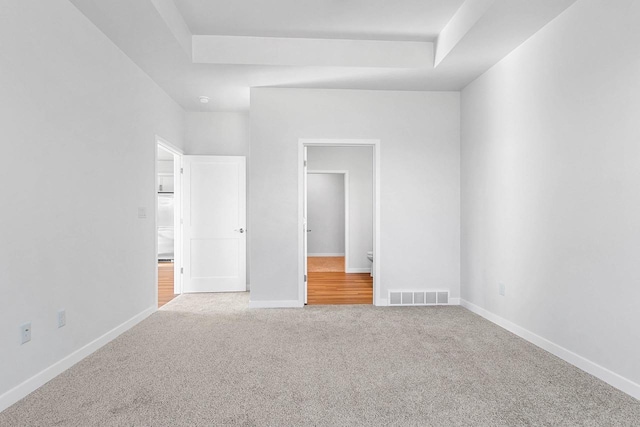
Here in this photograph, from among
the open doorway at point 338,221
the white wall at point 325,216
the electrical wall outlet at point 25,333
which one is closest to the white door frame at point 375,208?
the open doorway at point 338,221

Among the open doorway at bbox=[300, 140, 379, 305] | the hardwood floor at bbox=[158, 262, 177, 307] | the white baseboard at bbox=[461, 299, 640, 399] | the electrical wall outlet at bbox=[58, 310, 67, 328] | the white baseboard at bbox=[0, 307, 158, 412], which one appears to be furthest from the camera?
the hardwood floor at bbox=[158, 262, 177, 307]

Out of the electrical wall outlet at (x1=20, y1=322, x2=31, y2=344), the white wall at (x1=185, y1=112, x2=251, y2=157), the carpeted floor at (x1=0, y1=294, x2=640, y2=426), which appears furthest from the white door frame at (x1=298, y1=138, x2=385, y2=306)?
the electrical wall outlet at (x1=20, y1=322, x2=31, y2=344)

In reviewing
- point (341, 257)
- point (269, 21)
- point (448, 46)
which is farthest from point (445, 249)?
point (341, 257)

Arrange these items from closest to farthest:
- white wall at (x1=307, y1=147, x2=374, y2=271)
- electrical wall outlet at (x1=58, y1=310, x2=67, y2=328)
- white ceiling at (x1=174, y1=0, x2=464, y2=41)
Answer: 1. electrical wall outlet at (x1=58, y1=310, x2=67, y2=328)
2. white ceiling at (x1=174, y1=0, x2=464, y2=41)
3. white wall at (x1=307, y1=147, x2=374, y2=271)

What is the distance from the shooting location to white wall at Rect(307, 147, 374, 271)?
6676 mm

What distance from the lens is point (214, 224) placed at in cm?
510

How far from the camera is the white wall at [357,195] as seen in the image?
668cm

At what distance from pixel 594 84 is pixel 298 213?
294 centimetres

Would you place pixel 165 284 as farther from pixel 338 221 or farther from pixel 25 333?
pixel 338 221

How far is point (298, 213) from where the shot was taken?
13.9 feet

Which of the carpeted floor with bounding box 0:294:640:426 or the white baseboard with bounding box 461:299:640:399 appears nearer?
the carpeted floor with bounding box 0:294:640:426

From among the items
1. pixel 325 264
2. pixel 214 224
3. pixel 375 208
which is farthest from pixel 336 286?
pixel 325 264

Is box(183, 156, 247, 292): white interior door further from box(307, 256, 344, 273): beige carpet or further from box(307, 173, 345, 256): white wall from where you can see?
box(307, 173, 345, 256): white wall

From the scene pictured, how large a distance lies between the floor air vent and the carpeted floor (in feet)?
2.62
